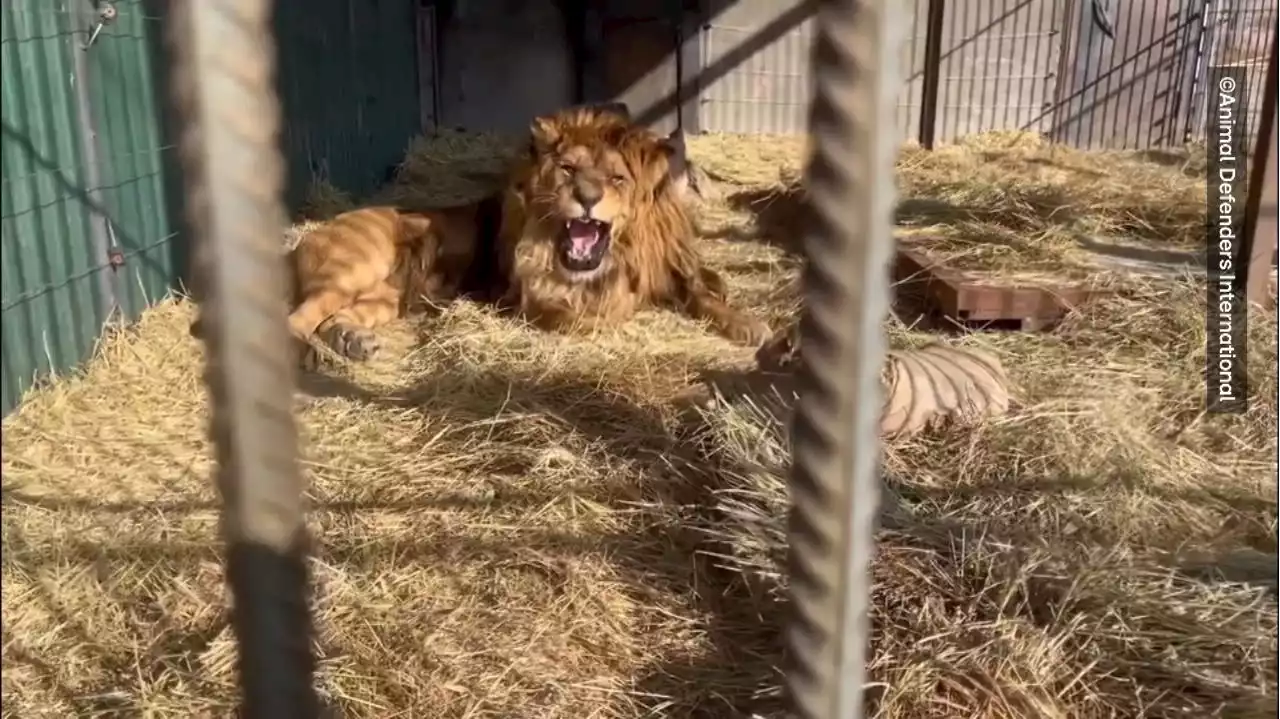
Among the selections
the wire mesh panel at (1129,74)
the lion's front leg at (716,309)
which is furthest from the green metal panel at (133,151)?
the wire mesh panel at (1129,74)

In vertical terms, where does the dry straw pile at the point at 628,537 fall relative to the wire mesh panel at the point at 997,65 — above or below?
below

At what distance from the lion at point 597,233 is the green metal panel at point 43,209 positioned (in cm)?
171

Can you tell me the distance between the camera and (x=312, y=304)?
16.3 feet

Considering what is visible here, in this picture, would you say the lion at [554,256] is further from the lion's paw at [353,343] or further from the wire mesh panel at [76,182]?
the wire mesh panel at [76,182]

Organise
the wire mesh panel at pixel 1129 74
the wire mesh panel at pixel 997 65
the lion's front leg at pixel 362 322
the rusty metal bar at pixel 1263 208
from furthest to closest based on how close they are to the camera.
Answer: the wire mesh panel at pixel 997 65, the wire mesh panel at pixel 1129 74, the lion's front leg at pixel 362 322, the rusty metal bar at pixel 1263 208

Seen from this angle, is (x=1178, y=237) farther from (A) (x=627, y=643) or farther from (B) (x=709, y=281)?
(A) (x=627, y=643)

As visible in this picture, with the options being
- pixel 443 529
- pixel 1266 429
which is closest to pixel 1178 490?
pixel 1266 429

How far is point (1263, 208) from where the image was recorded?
13.7 ft

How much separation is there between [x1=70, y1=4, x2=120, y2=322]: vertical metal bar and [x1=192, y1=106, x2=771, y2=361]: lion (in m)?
0.38

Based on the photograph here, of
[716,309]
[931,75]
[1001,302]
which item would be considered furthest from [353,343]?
[931,75]

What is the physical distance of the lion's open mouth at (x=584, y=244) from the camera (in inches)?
194

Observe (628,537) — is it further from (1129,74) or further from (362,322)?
(1129,74)

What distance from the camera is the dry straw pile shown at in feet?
7.52

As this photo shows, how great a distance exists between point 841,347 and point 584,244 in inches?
171
